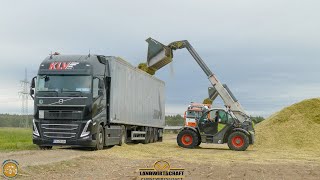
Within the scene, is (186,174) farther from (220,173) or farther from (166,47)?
(166,47)

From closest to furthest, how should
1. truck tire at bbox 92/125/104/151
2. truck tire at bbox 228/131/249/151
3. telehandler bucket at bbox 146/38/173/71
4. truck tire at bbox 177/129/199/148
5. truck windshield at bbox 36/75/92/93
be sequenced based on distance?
1. truck windshield at bbox 36/75/92/93
2. truck tire at bbox 92/125/104/151
3. truck tire at bbox 228/131/249/151
4. truck tire at bbox 177/129/199/148
5. telehandler bucket at bbox 146/38/173/71

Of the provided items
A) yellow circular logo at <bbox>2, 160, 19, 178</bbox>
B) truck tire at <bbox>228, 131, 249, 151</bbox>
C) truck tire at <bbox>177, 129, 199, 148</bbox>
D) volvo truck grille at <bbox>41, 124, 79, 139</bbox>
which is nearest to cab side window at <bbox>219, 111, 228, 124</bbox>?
truck tire at <bbox>228, 131, 249, 151</bbox>

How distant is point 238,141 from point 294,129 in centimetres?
686

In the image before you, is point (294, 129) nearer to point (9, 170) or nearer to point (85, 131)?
point (85, 131)

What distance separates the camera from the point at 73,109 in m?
22.5

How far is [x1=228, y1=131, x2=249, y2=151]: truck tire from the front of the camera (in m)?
28.2

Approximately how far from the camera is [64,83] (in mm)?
22750

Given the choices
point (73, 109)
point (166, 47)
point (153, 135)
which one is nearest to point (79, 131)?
point (73, 109)

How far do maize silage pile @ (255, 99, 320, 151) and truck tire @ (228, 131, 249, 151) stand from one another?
4039 mm

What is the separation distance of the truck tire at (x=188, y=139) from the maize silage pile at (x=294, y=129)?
512cm

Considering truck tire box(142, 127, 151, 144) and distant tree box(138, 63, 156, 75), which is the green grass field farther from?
distant tree box(138, 63, 156, 75)

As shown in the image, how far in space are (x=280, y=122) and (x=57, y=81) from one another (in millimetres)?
17564

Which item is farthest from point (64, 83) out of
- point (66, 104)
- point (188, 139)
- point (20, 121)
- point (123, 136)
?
point (20, 121)

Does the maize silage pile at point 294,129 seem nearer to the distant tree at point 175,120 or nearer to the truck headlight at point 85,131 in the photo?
the truck headlight at point 85,131
